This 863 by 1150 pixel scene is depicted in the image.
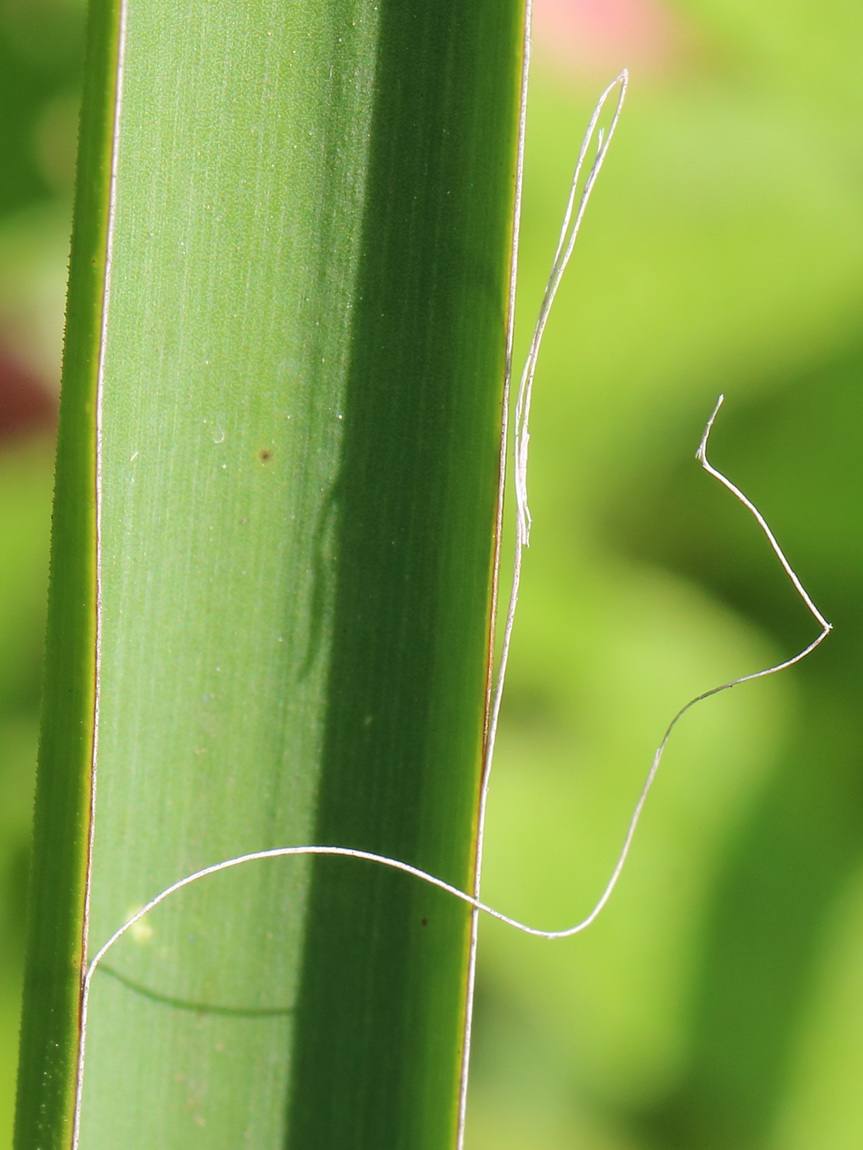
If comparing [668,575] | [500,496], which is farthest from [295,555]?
[668,575]

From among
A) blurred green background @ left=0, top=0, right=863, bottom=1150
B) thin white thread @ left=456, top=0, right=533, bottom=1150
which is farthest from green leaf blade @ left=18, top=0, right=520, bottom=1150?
blurred green background @ left=0, top=0, right=863, bottom=1150

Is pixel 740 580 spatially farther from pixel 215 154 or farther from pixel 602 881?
pixel 215 154

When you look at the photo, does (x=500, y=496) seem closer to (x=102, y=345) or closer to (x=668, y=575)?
(x=102, y=345)

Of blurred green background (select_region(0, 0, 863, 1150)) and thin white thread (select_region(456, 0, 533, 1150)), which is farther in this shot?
blurred green background (select_region(0, 0, 863, 1150))

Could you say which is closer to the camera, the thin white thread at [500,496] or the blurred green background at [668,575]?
the thin white thread at [500,496]

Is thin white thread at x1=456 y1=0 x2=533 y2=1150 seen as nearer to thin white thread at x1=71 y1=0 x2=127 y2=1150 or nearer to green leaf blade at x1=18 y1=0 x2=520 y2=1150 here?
green leaf blade at x1=18 y1=0 x2=520 y2=1150

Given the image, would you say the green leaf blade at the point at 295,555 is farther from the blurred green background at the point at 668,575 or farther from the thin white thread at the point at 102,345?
the blurred green background at the point at 668,575

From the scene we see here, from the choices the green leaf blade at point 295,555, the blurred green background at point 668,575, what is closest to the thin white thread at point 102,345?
the green leaf blade at point 295,555

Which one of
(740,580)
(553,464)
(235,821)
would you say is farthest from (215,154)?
(740,580)

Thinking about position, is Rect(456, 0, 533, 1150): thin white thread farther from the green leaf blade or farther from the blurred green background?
the blurred green background
